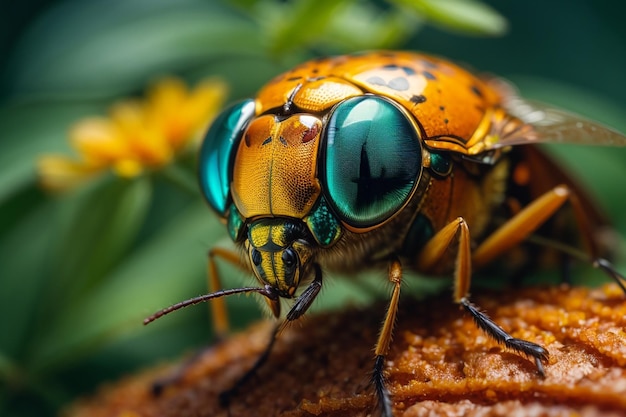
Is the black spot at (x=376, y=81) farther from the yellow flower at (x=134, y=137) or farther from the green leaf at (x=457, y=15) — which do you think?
the yellow flower at (x=134, y=137)

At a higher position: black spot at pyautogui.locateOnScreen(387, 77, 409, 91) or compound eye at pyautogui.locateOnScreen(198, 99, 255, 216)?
black spot at pyautogui.locateOnScreen(387, 77, 409, 91)

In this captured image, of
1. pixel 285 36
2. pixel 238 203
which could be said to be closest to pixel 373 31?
pixel 285 36

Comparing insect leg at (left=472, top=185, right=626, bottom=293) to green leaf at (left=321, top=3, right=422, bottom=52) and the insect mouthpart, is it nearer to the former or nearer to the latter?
the insect mouthpart

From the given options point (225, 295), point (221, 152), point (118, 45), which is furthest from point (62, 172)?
point (225, 295)

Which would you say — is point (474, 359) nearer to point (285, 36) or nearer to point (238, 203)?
point (238, 203)

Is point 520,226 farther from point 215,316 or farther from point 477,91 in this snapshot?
point 215,316

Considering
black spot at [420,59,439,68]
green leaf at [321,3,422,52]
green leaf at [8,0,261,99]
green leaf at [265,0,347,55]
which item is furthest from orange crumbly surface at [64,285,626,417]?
green leaf at [8,0,261,99]

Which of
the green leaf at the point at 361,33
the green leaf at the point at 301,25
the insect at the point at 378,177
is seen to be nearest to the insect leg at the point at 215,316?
the insect at the point at 378,177
